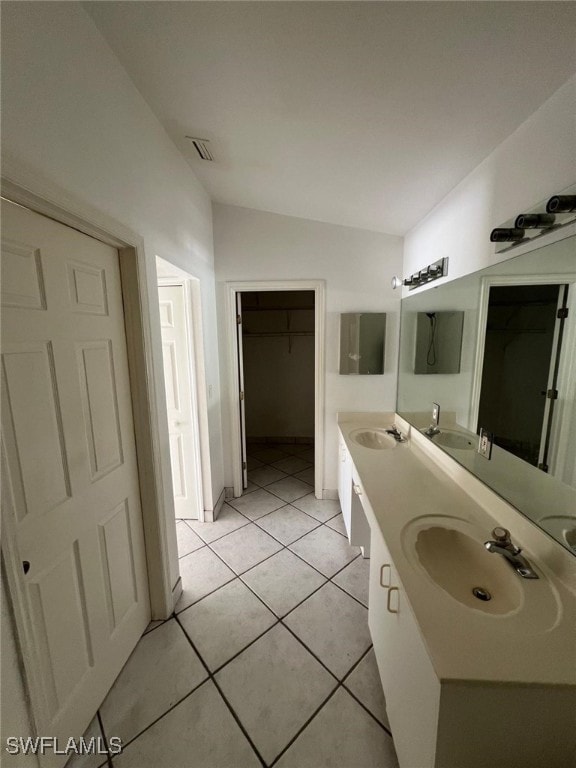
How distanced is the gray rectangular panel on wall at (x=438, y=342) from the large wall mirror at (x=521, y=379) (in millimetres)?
16

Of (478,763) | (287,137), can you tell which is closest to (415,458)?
(478,763)

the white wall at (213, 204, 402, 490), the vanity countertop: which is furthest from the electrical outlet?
the white wall at (213, 204, 402, 490)

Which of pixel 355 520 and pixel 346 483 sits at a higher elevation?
pixel 346 483

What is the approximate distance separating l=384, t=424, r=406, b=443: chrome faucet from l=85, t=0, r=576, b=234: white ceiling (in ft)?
5.54

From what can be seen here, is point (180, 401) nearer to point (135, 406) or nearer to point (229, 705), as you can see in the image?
point (135, 406)

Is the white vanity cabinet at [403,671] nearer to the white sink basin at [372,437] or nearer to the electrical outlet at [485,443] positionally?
the electrical outlet at [485,443]

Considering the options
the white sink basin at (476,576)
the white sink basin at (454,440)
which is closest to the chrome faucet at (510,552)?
the white sink basin at (476,576)

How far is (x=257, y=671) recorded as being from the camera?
141 cm

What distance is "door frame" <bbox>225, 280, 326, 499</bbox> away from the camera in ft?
8.42

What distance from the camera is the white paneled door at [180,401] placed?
2260 mm

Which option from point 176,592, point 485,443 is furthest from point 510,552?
point 176,592

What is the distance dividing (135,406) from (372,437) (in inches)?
73.4

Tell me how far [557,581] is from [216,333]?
258 centimetres

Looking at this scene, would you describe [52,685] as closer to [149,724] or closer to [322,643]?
[149,724]
